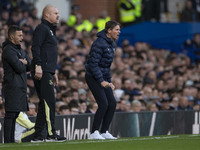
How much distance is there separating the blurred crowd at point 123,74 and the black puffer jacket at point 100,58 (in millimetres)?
2203

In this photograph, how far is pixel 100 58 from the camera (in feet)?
32.3

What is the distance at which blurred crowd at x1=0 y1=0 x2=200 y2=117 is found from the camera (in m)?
13.7

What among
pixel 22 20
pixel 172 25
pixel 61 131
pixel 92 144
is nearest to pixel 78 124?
pixel 61 131

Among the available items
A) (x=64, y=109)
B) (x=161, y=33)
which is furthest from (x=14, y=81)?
(x=161, y=33)

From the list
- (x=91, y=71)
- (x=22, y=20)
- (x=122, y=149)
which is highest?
(x=22, y=20)

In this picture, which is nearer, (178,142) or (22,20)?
(178,142)

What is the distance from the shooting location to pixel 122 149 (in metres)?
8.14

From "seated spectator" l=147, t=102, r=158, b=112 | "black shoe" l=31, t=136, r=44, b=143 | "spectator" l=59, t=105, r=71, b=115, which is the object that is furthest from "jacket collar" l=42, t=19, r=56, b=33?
"seated spectator" l=147, t=102, r=158, b=112

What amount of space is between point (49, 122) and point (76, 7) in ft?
41.6

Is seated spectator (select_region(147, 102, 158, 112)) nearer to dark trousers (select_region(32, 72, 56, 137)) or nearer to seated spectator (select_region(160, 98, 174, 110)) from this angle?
seated spectator (select_region(160, 98, 174, 110))

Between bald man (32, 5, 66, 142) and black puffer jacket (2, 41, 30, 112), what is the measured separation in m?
0.23

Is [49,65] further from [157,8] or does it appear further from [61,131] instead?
[157,8]

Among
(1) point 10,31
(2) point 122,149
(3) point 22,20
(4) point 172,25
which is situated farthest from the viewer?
(4) point 172,25

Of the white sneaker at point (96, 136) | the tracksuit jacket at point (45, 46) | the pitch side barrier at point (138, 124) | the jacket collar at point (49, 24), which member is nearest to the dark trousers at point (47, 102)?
the tracksuit jacket at point (45, 46)
